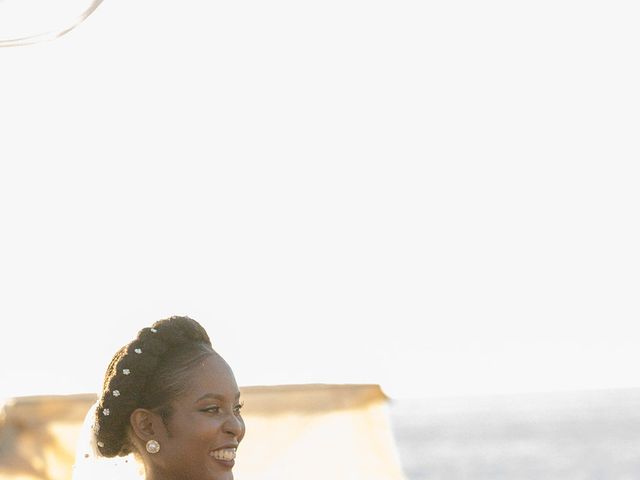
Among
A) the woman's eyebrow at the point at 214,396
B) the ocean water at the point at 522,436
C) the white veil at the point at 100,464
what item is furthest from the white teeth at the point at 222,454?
the ocean water at the point at 522,436

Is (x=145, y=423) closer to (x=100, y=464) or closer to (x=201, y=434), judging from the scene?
(x=201, y=434)

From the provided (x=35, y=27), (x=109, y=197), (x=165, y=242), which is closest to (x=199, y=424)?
(x=35, y=27)

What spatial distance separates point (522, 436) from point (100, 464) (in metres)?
30.9

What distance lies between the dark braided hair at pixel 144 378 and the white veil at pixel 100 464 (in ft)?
0.19

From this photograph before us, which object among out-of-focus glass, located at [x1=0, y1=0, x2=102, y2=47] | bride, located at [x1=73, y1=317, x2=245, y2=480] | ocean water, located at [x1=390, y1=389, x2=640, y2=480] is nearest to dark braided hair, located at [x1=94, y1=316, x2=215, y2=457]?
bride, located at [x1=73, y1=317, x2=245, y2=480]

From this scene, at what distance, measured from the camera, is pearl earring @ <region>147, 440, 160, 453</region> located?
418 centimetres

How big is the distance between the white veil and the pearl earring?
95mm

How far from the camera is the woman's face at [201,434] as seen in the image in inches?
163

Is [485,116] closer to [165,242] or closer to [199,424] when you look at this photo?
[165,242]

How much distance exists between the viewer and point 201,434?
4.14 m

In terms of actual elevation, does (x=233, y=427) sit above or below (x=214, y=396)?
below

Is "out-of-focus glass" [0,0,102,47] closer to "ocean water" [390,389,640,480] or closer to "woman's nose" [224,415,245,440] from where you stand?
"woman's nose" [224,415,245,440]

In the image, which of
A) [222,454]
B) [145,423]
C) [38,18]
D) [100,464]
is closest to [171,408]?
[145,423]

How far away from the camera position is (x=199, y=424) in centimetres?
414
